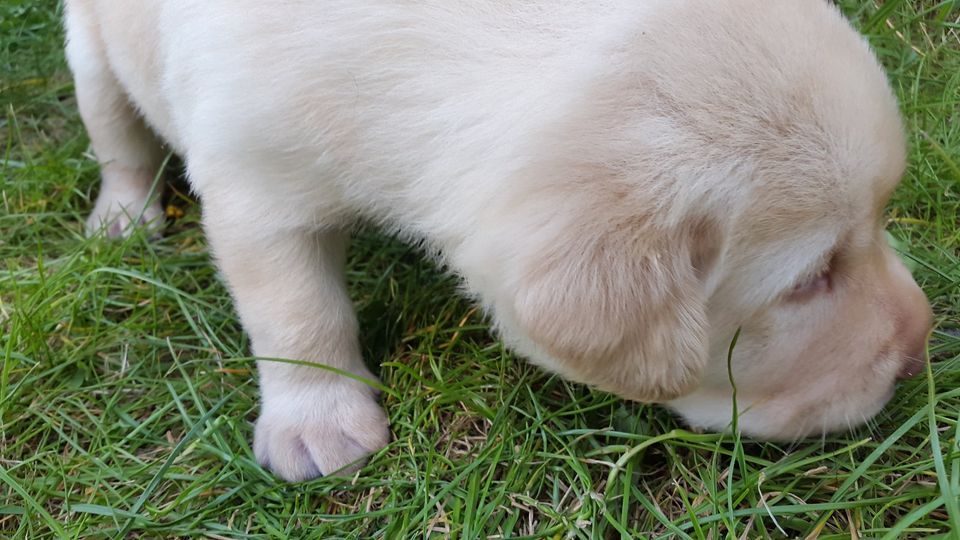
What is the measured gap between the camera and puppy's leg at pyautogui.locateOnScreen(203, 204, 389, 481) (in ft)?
9.57

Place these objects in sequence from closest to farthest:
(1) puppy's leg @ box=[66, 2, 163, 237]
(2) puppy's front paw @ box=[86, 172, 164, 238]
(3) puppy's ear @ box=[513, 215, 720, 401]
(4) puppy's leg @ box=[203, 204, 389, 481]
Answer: (3) puppy's ear @ box=[513, 215, 720, 401] → (4) puppy's leg @ box=[203, 204, 389, 481] → (1) puppy's leg @ box=[66, 2, 163, 237] → (2) puppy's front paw @ box=[86, 172, 164, 238]

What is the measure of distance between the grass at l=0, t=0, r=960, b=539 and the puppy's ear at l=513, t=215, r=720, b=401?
1.71ft

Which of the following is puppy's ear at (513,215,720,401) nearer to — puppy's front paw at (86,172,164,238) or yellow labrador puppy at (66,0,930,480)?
yellow labrador puppy at (66,0,930,480)

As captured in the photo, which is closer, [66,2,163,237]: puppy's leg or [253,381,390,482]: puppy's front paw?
[253,381,390,482]: puppy's front paw

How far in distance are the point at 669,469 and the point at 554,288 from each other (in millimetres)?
990

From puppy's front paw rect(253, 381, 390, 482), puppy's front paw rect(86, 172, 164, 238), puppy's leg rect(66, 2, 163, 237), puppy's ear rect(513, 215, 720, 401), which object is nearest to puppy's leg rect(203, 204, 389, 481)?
puppy's front paw rect(253, 381, 390, 482)

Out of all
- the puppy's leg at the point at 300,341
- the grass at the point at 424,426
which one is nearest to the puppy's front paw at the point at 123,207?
the grass at the point at 424,426

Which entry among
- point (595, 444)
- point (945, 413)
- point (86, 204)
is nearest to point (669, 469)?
point (595, 444)

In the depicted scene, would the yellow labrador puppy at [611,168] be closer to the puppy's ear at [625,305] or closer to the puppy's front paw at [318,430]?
the puppy's ear at [625,305]

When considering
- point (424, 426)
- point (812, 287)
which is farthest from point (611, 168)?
point (424, 426)

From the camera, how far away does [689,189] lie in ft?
6.85

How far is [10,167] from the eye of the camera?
Answer: 4438 millimetres


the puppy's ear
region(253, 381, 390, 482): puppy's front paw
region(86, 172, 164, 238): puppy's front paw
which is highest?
the puppy's ear

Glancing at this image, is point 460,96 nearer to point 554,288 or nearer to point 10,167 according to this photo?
point 554,288
